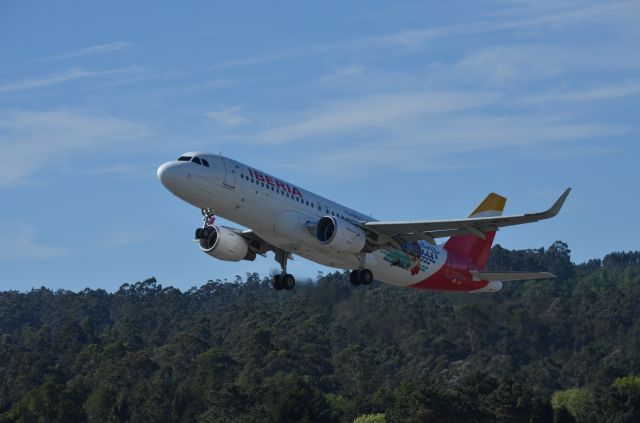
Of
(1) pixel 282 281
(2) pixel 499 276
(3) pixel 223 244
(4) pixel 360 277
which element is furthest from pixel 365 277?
(2) pixel 499 276

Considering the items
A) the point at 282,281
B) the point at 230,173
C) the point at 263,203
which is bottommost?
the point at 282,281

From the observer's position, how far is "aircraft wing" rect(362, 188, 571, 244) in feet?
196

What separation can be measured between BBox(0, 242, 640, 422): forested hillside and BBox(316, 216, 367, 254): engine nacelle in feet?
60.2

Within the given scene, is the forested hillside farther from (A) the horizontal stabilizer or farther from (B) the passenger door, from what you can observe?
(B) the passenger door

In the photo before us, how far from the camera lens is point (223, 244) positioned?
Result: 6531 cm

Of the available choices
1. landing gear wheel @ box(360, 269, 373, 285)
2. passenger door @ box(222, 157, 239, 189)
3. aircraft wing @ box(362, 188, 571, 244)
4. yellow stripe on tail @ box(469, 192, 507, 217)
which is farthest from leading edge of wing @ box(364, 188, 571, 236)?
yellow stripe on tail @ box(469, 192, 507, 217)

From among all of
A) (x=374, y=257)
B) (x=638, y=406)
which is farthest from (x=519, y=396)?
(x=374, y=257)

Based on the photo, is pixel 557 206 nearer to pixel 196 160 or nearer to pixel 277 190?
pixel 277 190

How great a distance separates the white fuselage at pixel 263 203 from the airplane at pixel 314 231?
0.05 meters

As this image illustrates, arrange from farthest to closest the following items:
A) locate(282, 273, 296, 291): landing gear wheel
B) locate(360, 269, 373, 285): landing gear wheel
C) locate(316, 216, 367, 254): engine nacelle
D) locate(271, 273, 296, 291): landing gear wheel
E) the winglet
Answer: locate(282, 273, 296, 291): landing gear wheel → locate(271, 273, 296, 291): landing gear wheel → locate(360, 269, 373, 285): landing gear wheel → locate(316, 216, 367, 254): engine nacelle → the winglet

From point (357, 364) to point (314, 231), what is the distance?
75.9m

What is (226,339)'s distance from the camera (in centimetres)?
16388

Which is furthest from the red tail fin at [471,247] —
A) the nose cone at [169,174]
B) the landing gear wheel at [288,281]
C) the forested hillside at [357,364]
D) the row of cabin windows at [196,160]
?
the nose cone at [169,174]

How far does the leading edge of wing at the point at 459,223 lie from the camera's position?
2249 inches
